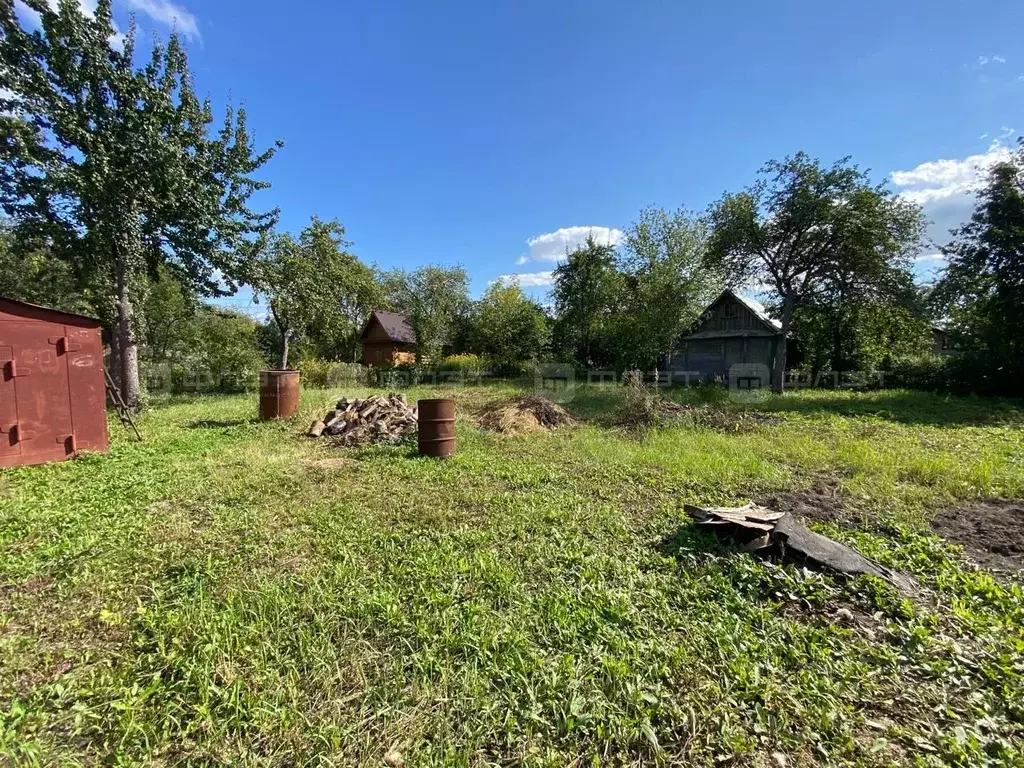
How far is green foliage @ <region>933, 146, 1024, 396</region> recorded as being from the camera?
11.9 m

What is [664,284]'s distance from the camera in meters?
18.2

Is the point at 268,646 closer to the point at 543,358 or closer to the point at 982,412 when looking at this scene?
the point at 982,412

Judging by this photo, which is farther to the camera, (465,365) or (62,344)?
(465,365)

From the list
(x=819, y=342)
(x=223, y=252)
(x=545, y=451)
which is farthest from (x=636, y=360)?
(x=223, y=252)

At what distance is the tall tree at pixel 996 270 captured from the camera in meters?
11.9

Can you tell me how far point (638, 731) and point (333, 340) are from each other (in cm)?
2511

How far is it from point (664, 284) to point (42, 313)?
18.3 m

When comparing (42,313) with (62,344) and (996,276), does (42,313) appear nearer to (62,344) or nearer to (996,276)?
(62,344)

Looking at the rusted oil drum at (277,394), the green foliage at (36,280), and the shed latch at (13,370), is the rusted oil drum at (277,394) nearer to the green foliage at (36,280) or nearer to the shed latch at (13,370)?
the shed latch at (13,370)

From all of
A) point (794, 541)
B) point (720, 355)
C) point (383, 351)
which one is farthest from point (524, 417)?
point (383, 351)

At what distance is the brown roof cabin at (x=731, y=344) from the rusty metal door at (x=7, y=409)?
61.9ft

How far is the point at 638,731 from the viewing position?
1.72m

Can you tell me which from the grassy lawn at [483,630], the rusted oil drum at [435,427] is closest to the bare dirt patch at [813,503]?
the grassy lawn at [483,630]

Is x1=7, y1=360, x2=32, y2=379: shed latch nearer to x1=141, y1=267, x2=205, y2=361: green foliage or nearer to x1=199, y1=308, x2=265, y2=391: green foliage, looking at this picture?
x1=199, y1=308, x2=265, y2=391: green foliage
